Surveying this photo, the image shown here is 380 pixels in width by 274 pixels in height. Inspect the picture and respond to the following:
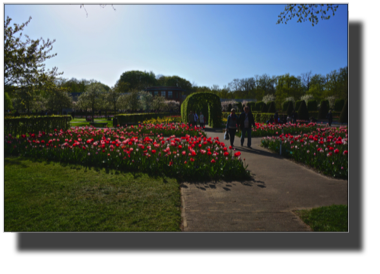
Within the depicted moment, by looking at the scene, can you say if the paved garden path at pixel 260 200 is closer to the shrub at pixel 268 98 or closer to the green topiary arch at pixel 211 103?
the green topiary arch at pixel 211 103

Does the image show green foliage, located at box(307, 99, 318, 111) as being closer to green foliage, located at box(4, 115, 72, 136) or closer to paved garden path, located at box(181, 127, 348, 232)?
paved garden path, located at box(181, 127, 348, 232)

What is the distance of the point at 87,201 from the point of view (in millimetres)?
3930

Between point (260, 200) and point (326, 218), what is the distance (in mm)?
1106

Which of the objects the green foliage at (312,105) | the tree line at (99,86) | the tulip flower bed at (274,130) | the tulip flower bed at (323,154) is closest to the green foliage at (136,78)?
the tree line at (99,86)

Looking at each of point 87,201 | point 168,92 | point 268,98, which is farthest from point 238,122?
point 168,92

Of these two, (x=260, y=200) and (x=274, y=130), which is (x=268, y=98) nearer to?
(x=274, y=130)

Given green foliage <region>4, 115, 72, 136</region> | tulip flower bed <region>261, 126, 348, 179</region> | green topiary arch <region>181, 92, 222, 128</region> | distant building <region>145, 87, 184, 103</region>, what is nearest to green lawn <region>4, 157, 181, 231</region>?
tulip flower bed <region>261, 126, 348, 179</region>

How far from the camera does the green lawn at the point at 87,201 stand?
3.13m

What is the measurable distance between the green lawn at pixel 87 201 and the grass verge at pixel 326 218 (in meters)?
1.88

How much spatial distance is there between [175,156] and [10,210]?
3425 millimetres

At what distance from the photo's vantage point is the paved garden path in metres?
3.16
